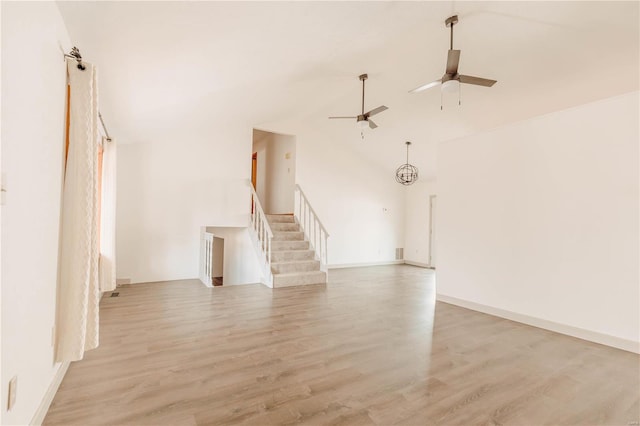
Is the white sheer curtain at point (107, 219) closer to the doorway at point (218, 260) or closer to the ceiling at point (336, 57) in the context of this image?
the ceiling at point (336, 57)

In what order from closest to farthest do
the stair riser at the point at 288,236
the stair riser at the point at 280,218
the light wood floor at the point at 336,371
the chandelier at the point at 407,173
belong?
the light wood floor at the point at 336,371 → the stair riser at the point at 288,236 → the stair riser at the point at 280,218 → the chandelier at the point at 407,173

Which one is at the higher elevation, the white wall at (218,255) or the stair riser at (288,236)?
the stair riser at (288,236)

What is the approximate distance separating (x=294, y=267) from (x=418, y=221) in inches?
185

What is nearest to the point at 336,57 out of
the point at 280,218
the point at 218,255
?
the point at 280,218

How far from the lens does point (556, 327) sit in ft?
11.7

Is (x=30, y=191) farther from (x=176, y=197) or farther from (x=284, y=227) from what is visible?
(x=284, y=227)

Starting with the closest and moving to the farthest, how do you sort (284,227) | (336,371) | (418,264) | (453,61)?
(336,371)
(453,61)
(284,227)
(418,264)

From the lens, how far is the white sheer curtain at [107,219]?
169 inches

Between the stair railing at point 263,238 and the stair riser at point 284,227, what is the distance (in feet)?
1.83

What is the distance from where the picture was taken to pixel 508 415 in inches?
77.2

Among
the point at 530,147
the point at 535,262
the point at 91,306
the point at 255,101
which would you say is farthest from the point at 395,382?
the point at 255,101

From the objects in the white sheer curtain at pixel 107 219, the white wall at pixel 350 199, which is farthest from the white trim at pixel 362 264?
the white sheer curtain at pixel 107 219

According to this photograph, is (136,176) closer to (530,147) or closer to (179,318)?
(179,318)

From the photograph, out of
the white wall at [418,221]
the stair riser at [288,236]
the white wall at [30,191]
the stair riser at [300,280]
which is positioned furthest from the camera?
the white wall at [418,221]
